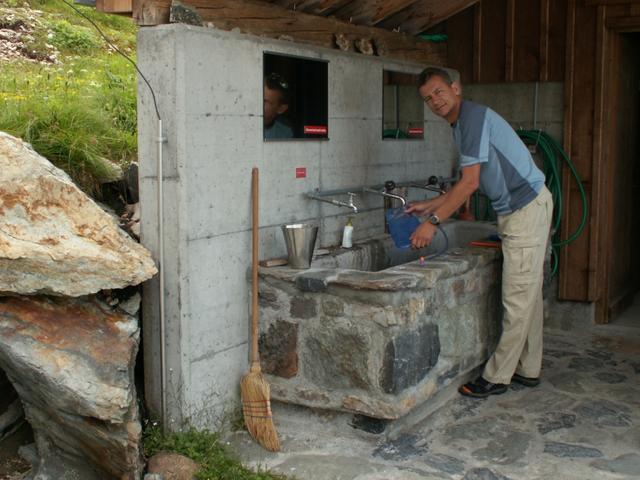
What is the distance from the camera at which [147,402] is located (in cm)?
425

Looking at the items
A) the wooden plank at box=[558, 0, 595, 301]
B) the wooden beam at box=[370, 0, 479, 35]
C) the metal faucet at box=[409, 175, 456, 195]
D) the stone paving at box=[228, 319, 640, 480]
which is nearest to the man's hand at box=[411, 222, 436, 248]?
the metal faucet at box=[409, 175, 456, 195]

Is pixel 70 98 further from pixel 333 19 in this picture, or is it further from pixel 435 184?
pixel 435 184

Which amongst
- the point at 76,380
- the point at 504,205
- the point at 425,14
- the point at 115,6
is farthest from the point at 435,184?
the point at 76,380

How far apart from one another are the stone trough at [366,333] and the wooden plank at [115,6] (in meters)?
1.47

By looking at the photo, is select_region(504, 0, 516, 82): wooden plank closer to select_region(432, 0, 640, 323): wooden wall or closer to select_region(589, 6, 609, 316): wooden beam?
select_region(432, 0, 640, 323): wooden wall

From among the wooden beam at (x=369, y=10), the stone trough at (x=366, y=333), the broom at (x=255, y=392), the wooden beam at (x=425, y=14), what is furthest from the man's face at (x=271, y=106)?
the wooden beam at (x=425, y=14)

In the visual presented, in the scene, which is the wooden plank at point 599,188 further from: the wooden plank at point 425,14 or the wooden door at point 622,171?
the wooden plank at point 425,14

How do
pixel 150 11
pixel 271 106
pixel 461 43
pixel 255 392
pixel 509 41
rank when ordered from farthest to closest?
pixel 461 43 → pixel 509 41 → pixel 271 106 → pixel 255 392 → pixel 150 11

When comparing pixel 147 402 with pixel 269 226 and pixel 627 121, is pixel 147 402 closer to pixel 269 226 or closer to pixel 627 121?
pixel 269 226

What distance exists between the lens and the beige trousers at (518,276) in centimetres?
499

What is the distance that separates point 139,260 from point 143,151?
579 millimetres

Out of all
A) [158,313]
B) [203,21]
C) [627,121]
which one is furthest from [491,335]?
[627,121]

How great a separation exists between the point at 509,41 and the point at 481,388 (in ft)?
9.79

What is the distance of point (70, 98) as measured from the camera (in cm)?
530
